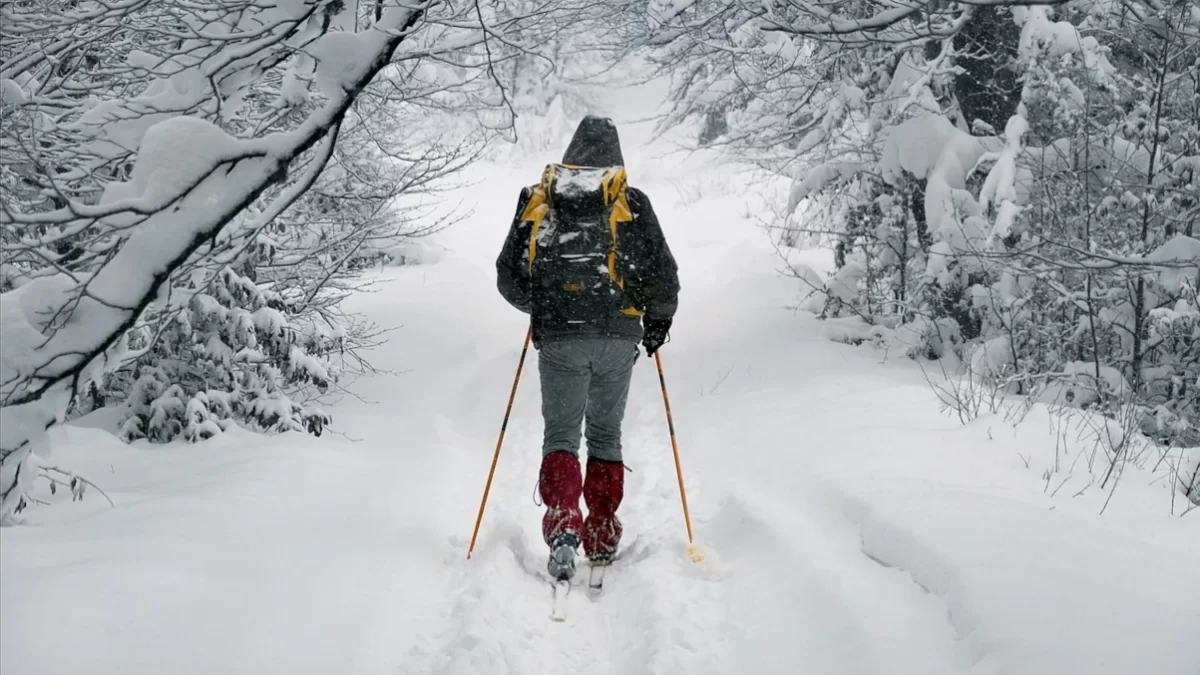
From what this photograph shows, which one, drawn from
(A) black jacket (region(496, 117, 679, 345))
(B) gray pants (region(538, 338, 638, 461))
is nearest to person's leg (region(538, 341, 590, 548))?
(B) gray pants (region(538, 338, 638, 461))

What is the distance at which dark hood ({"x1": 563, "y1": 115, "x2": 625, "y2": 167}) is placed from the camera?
4852mm

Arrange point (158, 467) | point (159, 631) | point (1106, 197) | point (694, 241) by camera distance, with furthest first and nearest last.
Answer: point (694, 241) < point (1106, 197) < point (158, 467) < point (159, 631)

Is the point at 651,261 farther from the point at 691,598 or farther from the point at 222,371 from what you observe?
the point at 222,371

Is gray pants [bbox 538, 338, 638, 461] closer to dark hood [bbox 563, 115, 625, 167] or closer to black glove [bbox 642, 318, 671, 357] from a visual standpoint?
black glove [bbox 642, 318, 671, 357]

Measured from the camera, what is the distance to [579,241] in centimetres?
463

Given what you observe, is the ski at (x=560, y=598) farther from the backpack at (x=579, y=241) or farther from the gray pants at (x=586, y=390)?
the backpack at (x=579, y=241)

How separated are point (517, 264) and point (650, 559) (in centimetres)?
176

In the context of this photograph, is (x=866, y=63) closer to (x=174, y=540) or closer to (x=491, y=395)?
(x=491, y=395)

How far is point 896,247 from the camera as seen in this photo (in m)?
10.4

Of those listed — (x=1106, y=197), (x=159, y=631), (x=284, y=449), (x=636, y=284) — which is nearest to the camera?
(x=159, y=631)

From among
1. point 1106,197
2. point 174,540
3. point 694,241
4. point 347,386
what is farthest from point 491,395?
point 694,241

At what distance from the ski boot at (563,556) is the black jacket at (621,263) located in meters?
1.05

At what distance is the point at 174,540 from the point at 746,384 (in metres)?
5.79

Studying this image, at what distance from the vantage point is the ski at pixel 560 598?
4184 millimetres
